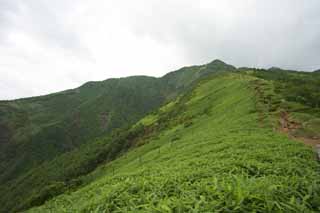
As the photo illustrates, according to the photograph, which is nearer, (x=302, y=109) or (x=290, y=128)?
(x=290, y=128)

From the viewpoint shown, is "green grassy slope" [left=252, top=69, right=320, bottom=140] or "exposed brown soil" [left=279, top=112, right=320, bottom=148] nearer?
"exposed brown soil" [left=279, top=112, right=320, bottom=148]

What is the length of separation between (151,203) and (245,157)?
7771 millimetres

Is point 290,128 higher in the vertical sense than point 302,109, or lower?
lower

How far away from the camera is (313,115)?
2872 centimetres

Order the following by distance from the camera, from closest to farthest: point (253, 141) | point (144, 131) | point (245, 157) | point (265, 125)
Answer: point (245, 157) < point (253, 141) < point (265, 125) < point (144, 131)

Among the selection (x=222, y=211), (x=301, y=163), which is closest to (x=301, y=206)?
(x=222, y=211)

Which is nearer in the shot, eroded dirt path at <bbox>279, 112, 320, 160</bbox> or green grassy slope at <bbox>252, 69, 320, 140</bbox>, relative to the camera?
eroded dirt path at <bbox>279, 112, 320, 160</bbox>

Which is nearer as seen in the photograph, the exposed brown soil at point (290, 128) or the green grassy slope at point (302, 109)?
the exposed brown soil at point (290, 128)

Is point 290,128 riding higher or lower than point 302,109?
lower

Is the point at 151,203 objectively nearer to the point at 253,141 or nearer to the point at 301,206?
the point at 301,206

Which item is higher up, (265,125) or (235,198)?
(235,198)

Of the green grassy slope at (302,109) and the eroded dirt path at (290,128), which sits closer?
the eroded dirt path at (290,128)

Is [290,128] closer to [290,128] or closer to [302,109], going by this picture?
[290,128]

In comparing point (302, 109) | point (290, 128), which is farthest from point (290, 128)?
point (302, 109)
